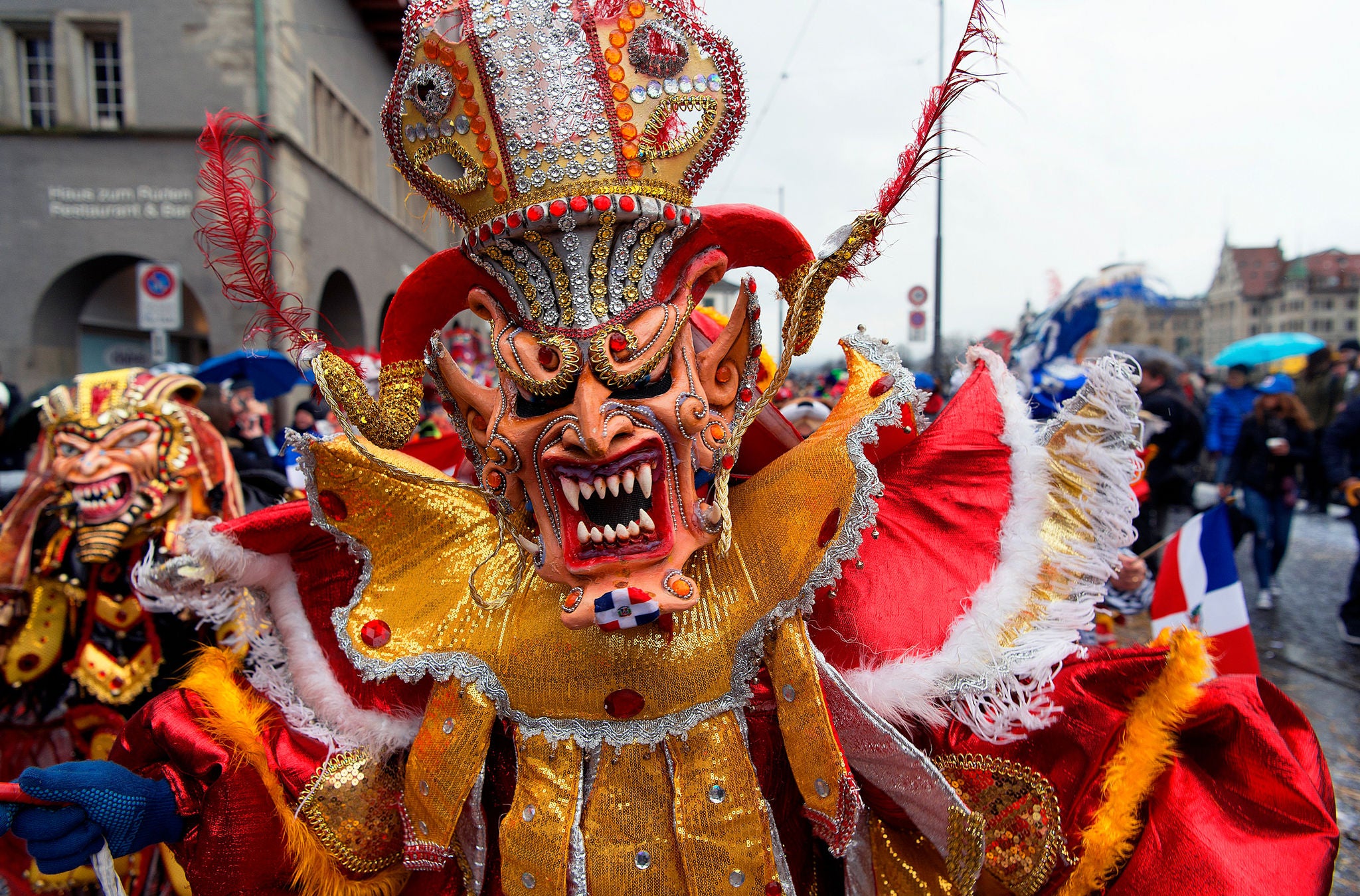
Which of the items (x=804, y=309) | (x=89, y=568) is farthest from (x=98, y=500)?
(x=804, y=309)

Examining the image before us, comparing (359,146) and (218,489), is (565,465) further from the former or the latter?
(359,146)

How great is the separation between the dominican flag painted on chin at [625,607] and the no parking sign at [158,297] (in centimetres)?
671

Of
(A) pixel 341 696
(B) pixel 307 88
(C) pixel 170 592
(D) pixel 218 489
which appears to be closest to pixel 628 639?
(A) pixel 341 696

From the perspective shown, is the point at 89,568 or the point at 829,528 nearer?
the point at 829,528

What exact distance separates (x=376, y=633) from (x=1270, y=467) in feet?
21.8

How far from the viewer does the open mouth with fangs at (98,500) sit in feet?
9.03

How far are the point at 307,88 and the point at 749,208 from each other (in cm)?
1367

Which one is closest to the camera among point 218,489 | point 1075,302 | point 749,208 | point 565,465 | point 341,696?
point 565,465

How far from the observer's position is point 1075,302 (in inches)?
156

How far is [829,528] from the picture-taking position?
1425 millimetres

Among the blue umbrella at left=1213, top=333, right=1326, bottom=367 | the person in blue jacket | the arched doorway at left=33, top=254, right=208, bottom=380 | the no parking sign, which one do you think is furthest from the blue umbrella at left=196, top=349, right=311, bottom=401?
the arched doorway at left=33, top=254, right=208, bottom=380

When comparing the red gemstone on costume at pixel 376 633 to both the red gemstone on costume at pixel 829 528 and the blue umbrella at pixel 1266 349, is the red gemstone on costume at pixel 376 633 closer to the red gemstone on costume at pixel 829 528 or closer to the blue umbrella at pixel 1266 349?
the red gemstone on costume at pixel 829 528

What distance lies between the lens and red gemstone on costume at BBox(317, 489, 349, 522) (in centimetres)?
169

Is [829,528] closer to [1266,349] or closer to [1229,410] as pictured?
[1229,410]
